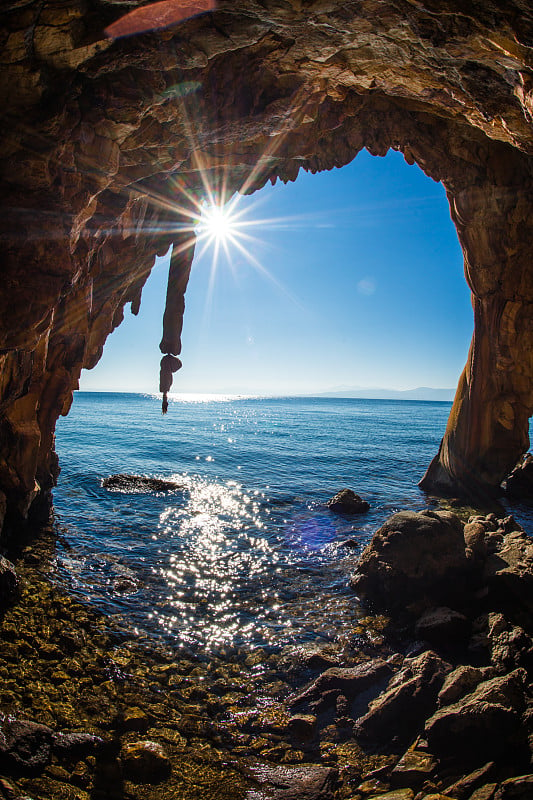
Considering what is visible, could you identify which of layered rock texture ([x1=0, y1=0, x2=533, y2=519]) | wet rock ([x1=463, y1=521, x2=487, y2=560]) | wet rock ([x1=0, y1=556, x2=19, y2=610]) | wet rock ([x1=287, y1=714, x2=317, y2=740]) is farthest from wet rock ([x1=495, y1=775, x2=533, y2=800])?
wet rock ([x1=0, y1=556, x2=19, y2=610])

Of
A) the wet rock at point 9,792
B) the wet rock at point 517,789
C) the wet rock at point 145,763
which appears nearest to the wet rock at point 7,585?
the wet rock at point 9,792

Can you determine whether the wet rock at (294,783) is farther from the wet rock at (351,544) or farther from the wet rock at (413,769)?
the wet rock at (351,544)

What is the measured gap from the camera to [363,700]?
265 inches

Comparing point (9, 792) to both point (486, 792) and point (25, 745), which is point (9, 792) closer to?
point (25, 745)

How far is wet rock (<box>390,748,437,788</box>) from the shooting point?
491 cm

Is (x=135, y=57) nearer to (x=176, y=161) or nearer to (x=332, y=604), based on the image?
(x=176, y=161)

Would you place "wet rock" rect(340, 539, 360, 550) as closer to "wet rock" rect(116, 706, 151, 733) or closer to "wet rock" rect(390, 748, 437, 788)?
"wet rock" rect(390, 748, 437, 788)

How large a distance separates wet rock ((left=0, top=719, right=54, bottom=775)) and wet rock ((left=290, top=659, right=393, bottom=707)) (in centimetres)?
404

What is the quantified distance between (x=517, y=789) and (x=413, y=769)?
1442 mm

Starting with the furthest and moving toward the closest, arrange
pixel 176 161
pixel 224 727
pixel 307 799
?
pixel 176 161
pixel 224 727
pixel 307 799

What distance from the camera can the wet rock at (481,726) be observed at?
5.03 meters

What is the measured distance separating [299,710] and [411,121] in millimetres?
19392

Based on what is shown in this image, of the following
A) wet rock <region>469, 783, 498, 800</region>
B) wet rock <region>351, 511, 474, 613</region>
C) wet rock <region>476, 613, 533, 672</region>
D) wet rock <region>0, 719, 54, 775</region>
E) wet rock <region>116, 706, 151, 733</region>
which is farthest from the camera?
wet rock <region>351, 511, 474, 613</region>

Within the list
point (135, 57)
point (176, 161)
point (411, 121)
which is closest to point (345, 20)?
point (135, 57)
